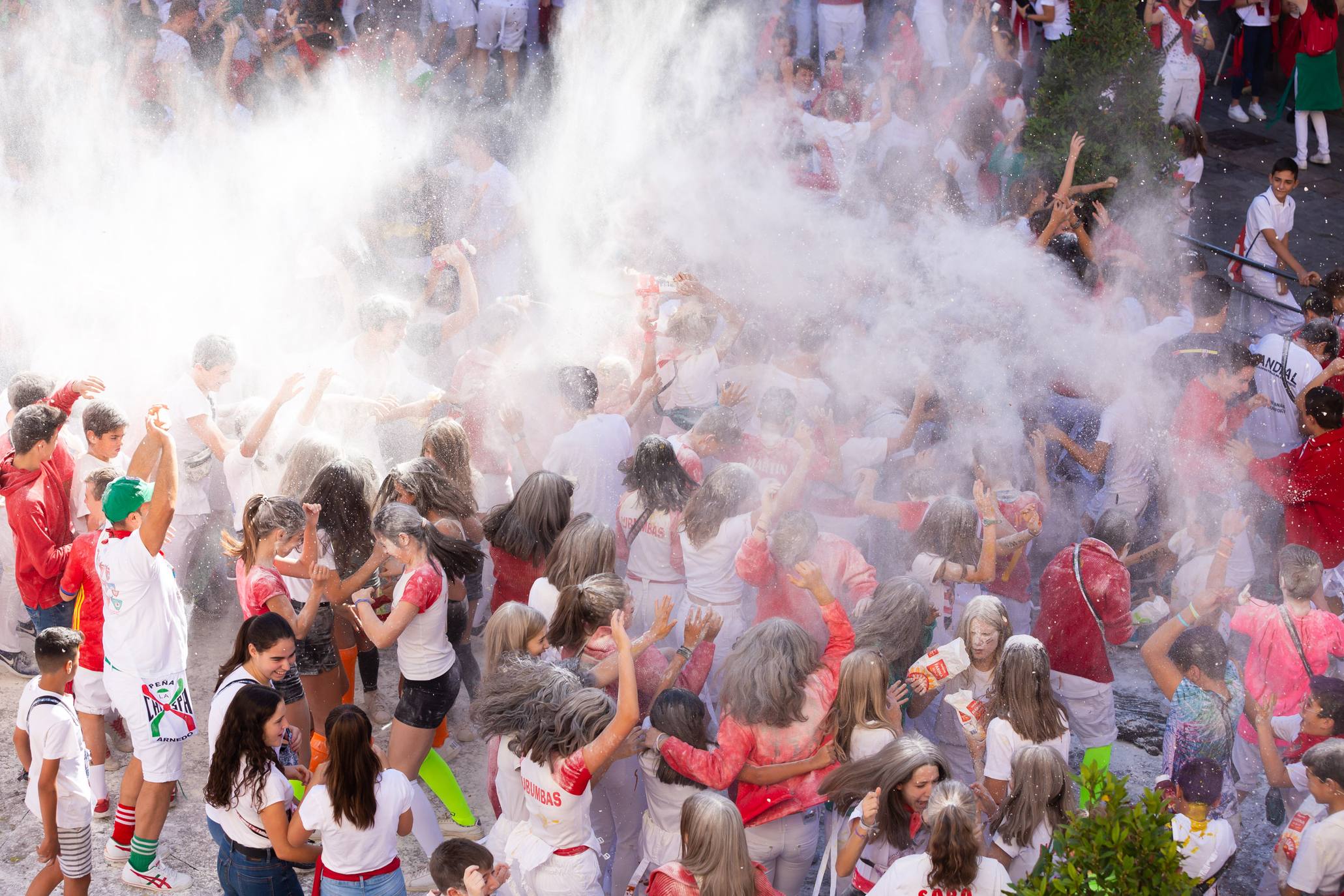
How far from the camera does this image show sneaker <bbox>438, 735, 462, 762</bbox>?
18.2ft

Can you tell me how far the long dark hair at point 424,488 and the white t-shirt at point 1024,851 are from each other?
2.57 metres

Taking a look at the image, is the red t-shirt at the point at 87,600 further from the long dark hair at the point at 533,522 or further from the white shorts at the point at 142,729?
the long dark hair at the point at 533,522

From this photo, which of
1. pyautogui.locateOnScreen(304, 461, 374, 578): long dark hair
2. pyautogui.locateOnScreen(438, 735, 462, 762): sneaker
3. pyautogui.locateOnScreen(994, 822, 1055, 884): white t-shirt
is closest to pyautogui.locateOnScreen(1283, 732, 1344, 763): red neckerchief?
pyautogui.locateOnScreen(994, 822, 1055, 884): white t-shirt

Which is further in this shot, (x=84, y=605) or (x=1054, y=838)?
(x=84, y=605)

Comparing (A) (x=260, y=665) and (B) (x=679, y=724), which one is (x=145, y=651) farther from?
(B) (x=679, y=724)

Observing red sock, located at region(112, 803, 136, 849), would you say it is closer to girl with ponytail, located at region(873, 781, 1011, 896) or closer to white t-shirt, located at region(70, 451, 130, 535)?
white t-shirt, located at region(70, 451, 130, 535)

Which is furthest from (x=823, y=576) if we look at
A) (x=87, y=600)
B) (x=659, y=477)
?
(x=87, y=600)

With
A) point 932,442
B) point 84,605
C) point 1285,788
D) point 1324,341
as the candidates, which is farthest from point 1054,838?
point 1324,341

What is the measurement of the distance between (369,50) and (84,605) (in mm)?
6362

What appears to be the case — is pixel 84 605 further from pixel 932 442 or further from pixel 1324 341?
pixel 1324 341

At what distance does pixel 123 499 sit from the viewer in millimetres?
4438

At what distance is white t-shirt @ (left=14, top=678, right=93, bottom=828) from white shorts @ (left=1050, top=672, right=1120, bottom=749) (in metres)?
3.64

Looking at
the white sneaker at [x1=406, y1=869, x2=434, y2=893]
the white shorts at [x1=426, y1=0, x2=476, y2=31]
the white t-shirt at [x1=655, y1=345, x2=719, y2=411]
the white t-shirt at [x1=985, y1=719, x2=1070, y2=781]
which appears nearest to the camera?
the white t-shirt at [x1=985, y1=719, x2=1070, y2=781]

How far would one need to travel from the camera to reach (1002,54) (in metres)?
10.8
